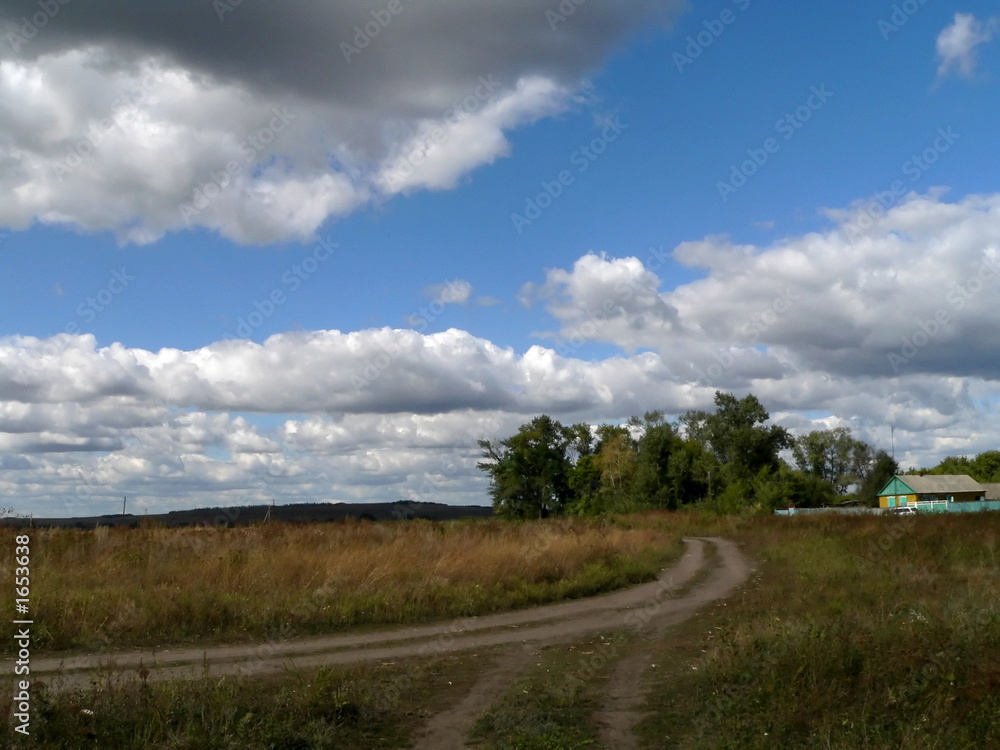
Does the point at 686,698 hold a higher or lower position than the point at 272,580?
lower

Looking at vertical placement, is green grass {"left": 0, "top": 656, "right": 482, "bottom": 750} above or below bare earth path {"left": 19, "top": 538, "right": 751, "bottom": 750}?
above

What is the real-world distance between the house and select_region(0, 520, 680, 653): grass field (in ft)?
274

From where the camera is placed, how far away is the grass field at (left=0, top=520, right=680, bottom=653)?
1166cm

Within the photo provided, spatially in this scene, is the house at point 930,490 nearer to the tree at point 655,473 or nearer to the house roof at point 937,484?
the house roof at point 937,484

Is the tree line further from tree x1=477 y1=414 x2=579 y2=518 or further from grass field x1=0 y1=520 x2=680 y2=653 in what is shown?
grass field x1=0 y1=520 x2=680 y2=653

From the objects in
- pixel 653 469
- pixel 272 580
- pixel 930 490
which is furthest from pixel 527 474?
pixel 272 580

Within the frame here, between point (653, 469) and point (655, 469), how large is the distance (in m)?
→ 0.22

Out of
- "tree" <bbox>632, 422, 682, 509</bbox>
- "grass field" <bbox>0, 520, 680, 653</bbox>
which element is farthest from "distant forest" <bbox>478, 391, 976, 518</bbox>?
"grass field" <bbox>0, 520, 680, 653</bbox>

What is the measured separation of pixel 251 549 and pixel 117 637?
268 inches

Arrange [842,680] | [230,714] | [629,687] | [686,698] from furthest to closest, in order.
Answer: [629,687]
[686,698]
[842,680]
[230,714]

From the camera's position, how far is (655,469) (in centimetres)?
7881

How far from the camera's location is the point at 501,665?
10109mm

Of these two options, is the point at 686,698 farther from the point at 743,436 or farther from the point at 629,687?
the point at 743,436

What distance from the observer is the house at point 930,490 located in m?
92.6
